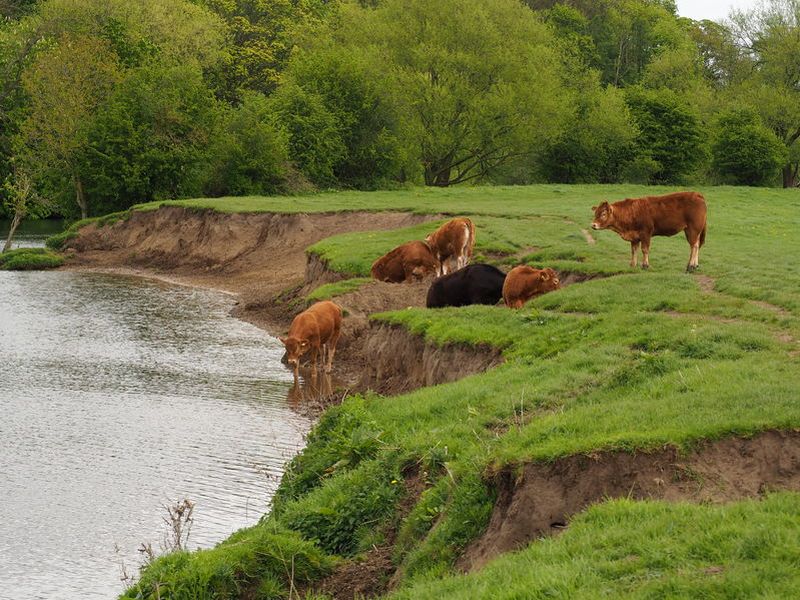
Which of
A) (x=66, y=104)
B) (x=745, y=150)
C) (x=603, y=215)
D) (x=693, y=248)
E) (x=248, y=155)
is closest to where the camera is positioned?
(x=603, y=215)

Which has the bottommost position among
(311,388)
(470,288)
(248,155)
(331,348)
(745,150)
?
(311,388)

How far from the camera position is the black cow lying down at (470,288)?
22578 mm

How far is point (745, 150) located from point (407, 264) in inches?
1753

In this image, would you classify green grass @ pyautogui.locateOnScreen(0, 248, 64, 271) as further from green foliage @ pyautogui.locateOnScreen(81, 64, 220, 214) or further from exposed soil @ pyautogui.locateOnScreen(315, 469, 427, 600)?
exposed soil @ pyautogui.locateOnScreen(315, 469, 427, 600)

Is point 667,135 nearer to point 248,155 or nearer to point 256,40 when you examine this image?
point 248,155

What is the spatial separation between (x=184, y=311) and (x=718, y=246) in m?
15.9

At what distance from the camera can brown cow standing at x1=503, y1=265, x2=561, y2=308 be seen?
70.3 ft

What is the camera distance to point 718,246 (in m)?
29.0

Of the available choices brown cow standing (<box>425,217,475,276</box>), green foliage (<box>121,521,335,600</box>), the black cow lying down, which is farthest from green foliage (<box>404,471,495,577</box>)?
brown cow standing (<box>425,217,475,276</box>)

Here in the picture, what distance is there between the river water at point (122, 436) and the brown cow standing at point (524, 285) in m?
4.50

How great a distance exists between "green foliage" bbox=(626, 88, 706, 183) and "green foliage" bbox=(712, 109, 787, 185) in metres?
1.88

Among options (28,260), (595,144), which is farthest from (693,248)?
(595,144)

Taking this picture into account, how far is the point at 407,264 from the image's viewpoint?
27984mm

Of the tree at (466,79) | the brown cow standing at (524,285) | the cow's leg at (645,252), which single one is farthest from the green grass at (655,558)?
the tree at (466,79)
